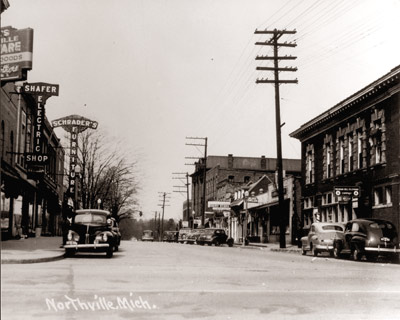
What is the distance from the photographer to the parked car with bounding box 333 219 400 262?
25359 millimetres

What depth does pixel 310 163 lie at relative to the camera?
4778 cm

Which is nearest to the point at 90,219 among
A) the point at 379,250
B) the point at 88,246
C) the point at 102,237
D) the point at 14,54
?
the point at 102,237

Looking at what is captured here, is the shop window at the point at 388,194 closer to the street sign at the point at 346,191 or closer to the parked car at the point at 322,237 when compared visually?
the street sign at the point at 346,191

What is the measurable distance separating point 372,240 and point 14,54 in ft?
66.0

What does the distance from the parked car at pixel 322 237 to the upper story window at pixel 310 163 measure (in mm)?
16625

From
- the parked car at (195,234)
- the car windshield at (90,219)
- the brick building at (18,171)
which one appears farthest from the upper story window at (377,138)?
the parked car at (195,234)

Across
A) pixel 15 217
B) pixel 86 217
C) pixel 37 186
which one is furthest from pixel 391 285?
pixel 37 186

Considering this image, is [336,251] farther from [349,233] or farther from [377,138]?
[377,138]

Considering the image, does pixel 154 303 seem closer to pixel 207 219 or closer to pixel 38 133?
pixel 38 133

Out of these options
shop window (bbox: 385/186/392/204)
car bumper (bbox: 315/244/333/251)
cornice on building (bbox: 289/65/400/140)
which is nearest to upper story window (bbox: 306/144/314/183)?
cornice on building (bbox: 289/65/400/140)

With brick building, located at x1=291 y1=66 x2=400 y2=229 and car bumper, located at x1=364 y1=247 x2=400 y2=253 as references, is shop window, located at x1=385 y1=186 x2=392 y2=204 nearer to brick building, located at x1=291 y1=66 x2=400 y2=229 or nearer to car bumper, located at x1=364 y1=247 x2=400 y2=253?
brick building, located at x1=291 y1=66 x2=400 y2=229

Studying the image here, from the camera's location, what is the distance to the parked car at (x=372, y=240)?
25.4 meters

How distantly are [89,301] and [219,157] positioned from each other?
95.5 meters

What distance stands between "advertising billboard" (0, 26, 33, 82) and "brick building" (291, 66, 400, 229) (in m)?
26.9
